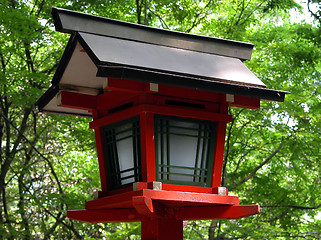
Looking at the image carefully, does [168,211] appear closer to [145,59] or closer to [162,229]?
[162,229]

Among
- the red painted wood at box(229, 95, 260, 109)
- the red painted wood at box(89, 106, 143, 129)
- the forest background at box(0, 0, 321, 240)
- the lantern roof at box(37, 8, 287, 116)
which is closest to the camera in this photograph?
the lantern roof at box(37, 8, 287, 116)

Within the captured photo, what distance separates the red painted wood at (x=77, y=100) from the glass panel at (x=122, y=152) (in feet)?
0.77

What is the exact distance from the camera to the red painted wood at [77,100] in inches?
125

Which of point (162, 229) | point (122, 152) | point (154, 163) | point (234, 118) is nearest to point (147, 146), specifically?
point (154, 163)

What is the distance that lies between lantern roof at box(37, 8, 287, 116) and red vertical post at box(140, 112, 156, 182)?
324 mm

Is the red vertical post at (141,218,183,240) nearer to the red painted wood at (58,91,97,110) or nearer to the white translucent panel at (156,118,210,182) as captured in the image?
the white translucent panel at (156,118,210,182)

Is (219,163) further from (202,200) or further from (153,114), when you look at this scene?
(153,114)

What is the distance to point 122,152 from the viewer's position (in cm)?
302

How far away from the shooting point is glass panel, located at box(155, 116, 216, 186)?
284cm

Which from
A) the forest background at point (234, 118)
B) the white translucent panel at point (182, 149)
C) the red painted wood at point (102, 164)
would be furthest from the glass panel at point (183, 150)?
the forest background at point (234, 118)

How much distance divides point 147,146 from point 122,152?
335 mm

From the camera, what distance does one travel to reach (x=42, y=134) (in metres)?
8.21

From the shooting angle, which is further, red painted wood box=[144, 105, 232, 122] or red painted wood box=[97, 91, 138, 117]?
red painted wood box=[97, 91, 138, 117]

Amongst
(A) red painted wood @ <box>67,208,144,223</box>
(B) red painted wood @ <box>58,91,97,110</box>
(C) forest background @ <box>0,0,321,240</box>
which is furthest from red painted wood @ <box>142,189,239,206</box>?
(C) forest background @ <box>0,0,321,240</box>
